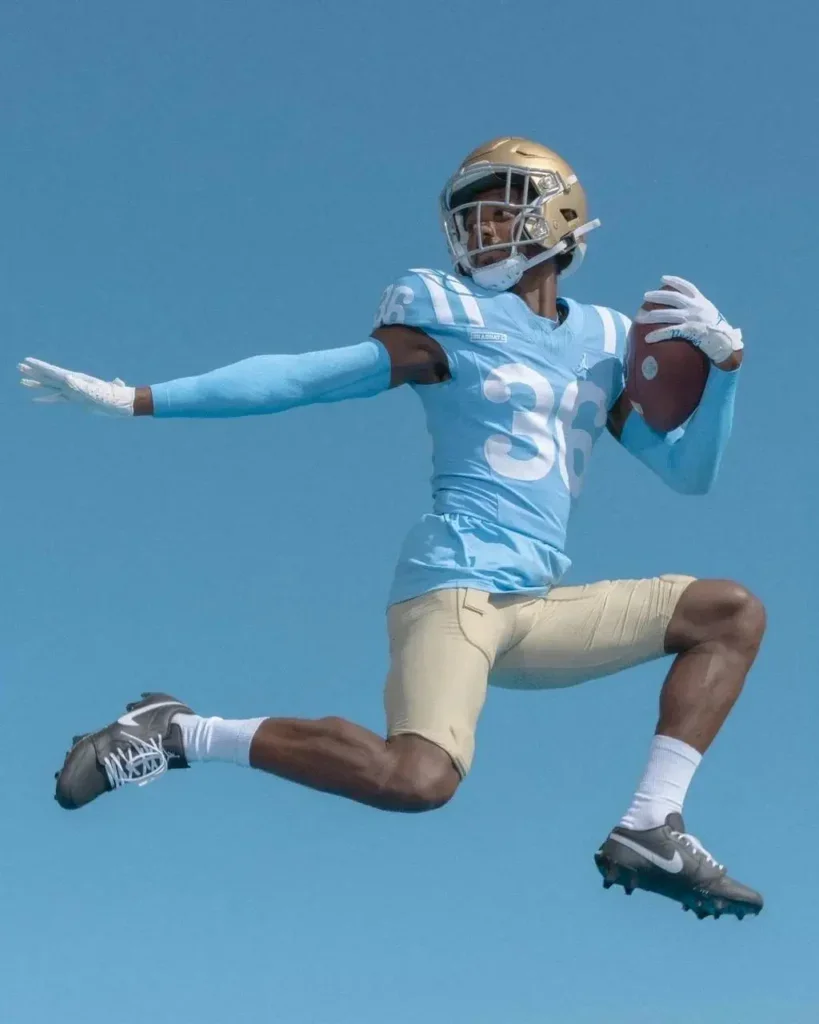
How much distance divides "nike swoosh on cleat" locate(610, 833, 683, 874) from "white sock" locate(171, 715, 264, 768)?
1.47 m

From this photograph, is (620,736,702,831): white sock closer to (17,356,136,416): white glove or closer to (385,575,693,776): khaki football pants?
(385,575,693,776): khaki football pants

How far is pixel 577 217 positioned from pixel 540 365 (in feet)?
2.59

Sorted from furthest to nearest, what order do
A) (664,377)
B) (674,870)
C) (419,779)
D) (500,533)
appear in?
1. (664,377)
2. (500,533)
3. (674,870)
4. (419,779)

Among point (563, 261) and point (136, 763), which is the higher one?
point (563, 261)

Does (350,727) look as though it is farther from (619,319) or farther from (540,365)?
(619,319)

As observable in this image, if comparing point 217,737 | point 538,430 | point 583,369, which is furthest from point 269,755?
point 583,369

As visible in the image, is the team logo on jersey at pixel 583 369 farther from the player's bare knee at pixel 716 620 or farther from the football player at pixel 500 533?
the player's bare knee at pixel 716 620

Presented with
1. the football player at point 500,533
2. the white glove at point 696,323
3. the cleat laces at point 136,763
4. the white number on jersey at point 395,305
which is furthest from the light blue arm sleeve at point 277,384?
the cleat laces at point 136,763

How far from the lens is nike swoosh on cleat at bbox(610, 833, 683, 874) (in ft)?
20.3

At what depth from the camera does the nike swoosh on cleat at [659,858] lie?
20.3ft

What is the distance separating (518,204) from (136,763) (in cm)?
284

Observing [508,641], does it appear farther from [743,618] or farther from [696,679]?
[743,618]

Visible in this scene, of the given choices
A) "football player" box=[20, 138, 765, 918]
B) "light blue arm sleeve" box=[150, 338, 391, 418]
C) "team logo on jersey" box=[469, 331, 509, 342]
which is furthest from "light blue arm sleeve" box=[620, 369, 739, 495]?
"light blue arm sleeve" box=[150, 338, 391, 418]

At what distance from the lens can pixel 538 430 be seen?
6840mm
